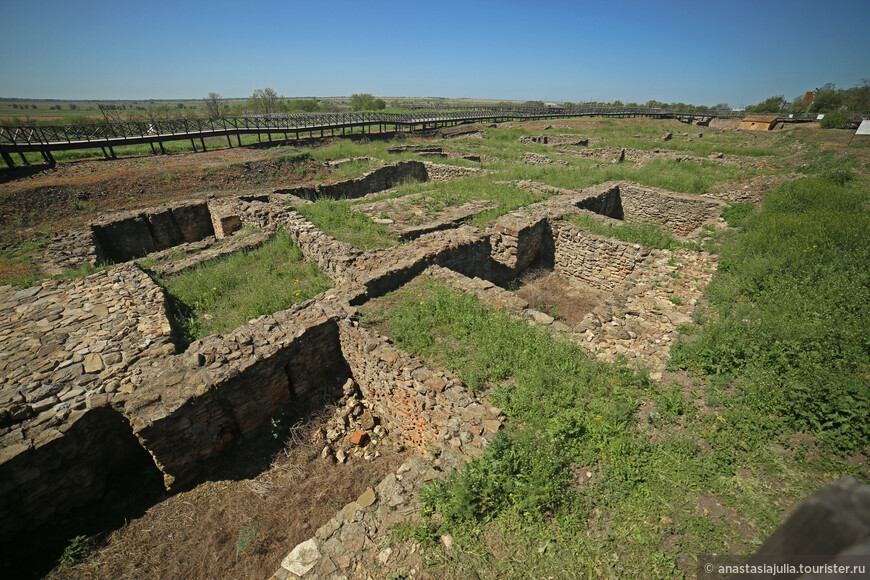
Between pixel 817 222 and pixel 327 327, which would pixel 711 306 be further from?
pixel 327 327

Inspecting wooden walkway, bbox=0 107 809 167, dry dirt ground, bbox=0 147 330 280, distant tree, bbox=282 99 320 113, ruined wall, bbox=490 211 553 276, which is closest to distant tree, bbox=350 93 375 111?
distant tree, bbox=282 99 320 113

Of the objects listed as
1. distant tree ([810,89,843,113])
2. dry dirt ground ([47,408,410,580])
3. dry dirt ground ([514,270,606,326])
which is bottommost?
dry dirt ground ([47,408,410,580])

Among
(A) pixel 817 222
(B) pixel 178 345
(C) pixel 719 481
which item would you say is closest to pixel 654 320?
(C) pixel 719 481

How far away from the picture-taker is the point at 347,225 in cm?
1045

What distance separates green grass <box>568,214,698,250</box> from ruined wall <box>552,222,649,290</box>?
1.52 feet

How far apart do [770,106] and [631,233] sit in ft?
302

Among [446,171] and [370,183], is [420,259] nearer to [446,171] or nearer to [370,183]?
[370,183]

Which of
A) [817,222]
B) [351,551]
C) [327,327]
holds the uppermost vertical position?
[817,222]

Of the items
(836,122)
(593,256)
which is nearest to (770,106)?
(836,122)

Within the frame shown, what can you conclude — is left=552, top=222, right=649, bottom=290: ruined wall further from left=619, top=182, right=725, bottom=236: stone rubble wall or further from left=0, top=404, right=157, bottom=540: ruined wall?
left=0, top=404, right=157, bottom=540: ruined wall

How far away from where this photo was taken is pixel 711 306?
22.7 ft

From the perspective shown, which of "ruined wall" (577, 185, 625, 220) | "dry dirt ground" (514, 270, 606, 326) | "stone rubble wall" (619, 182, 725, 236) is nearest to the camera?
"dry dirt ground" (514, 270, 606, 326)

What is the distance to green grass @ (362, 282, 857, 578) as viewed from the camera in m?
3.30

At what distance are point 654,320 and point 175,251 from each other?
12.1m
